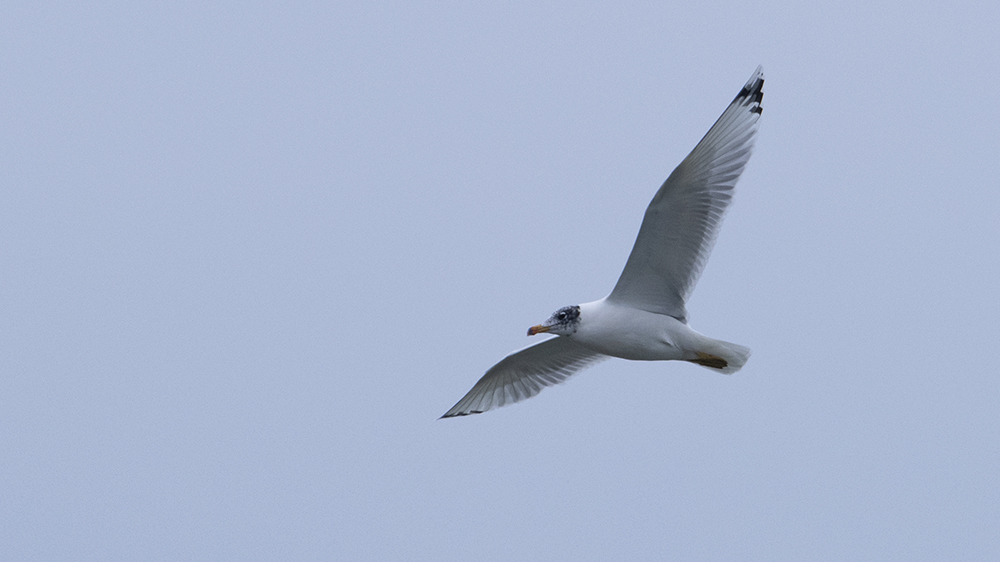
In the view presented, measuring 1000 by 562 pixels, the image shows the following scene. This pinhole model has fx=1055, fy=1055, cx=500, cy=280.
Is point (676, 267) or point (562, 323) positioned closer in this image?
point (676, 267)

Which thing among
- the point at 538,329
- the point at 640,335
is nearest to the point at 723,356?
the point at 640,335

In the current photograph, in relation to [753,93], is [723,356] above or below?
below

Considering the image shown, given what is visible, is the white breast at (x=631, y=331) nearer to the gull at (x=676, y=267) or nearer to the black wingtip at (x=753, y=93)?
the gull at (x=676, y=267)

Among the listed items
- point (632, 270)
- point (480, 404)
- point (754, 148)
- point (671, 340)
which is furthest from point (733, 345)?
point (480, 404)

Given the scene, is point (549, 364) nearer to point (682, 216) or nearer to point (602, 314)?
point (602, 314)

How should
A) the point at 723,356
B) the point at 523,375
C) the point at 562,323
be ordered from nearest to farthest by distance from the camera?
the point at 562,323 < the point at 723,356 < the point at 523,375

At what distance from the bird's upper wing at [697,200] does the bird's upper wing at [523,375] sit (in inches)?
52.3

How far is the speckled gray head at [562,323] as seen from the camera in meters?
6.39

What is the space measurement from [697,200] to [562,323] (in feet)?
3.60

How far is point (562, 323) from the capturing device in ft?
21.0

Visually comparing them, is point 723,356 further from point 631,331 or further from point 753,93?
point 753,93

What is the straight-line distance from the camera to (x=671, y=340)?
6387mm

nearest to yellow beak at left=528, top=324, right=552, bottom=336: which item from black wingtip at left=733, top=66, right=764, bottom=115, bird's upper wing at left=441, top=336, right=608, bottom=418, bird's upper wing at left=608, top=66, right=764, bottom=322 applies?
bird's upper wing at left=608, top=66, right=764, bottom=322

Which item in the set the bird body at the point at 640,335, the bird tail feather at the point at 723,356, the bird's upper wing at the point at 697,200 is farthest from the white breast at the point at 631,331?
the bird's upper wing at the point at 697,200
